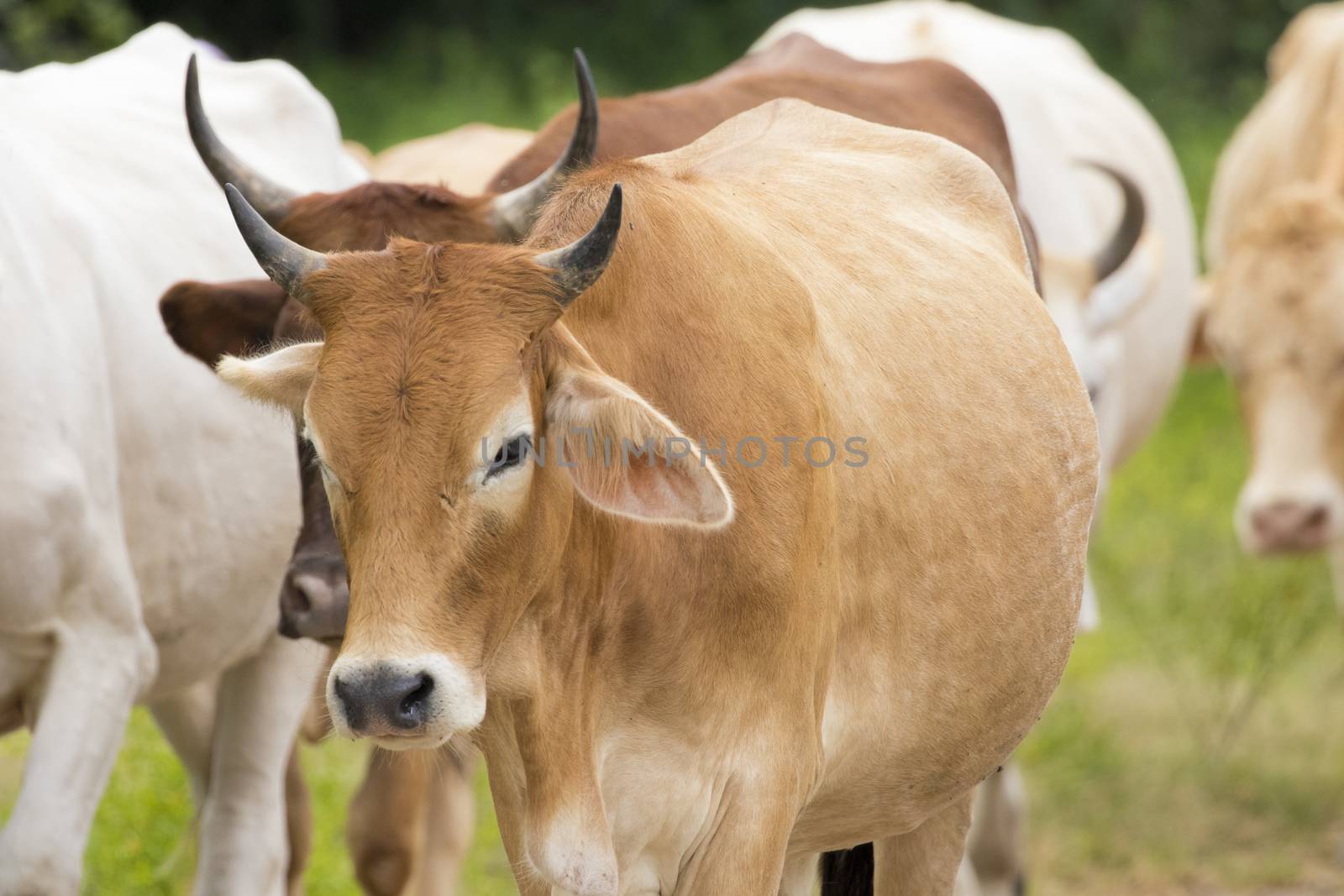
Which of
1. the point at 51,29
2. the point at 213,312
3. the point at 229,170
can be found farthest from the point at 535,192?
the point at 51,29

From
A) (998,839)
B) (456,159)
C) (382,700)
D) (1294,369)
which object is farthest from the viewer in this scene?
(1294,369)

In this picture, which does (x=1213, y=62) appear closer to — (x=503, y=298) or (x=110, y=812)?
(x=110, y=812)

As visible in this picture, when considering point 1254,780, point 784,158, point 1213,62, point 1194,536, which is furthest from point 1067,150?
point 1213,62

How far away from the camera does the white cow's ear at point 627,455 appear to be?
2.50 m

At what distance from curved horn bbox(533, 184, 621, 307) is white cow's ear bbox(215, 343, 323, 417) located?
369 mm

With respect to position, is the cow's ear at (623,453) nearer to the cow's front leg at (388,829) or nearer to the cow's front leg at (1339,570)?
the cow's front leg at (388,829)

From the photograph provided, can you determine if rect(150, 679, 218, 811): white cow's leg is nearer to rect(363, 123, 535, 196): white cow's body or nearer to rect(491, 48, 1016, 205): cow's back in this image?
rect(491, 48, 1016, 205): cow's back

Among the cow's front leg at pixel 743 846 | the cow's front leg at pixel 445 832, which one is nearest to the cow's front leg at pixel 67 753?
the cow's front leg at pixel 743 846

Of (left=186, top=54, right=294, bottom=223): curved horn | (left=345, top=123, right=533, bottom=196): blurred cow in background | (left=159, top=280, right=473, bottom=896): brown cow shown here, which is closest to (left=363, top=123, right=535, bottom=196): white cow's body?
(left=345, top=123, right=533, bottom=196): blurred cow in background

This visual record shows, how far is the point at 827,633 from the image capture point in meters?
2.81

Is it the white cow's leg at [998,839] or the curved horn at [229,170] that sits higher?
the curved horn at [229,170]

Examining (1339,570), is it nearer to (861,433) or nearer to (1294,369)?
(1294,369)

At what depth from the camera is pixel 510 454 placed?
97.5 inches

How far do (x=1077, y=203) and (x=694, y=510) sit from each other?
143 inches
